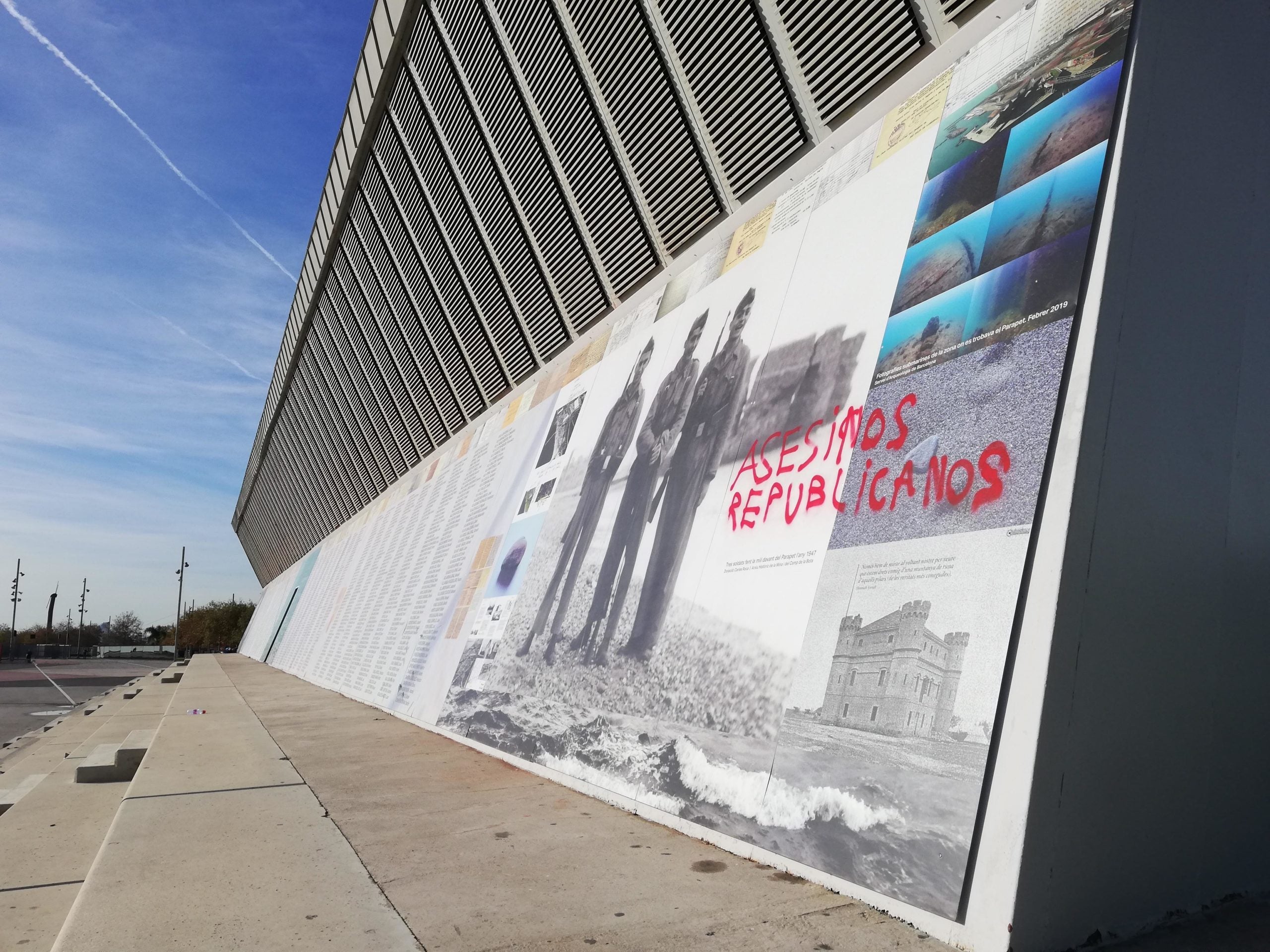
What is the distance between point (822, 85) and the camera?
5.55 m

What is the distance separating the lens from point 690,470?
4988 mm

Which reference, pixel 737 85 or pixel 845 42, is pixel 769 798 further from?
pixel 737 85

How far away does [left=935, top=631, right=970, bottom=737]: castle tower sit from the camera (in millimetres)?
2684

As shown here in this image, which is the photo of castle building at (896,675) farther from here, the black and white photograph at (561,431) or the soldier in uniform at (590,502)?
the black and white photograph at (561,431)

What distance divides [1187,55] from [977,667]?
252cm

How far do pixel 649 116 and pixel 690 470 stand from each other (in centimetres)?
353

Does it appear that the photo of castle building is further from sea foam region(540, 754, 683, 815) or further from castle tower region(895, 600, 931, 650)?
sea foam region(540, 754, 683, 815)

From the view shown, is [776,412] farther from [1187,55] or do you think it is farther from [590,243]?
[590,243]

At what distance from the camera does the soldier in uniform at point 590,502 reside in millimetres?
5902

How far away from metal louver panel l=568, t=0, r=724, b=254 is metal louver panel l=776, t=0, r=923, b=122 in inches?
50.6

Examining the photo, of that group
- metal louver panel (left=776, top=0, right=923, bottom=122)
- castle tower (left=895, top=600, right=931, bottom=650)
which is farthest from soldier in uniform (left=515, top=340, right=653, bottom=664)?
castle tower (left=895, top=600, right=931, bottom=650)

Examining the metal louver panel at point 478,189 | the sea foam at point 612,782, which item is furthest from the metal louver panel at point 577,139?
the sea foam at point 612,782

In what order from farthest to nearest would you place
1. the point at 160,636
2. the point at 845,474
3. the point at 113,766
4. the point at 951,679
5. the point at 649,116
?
1. the point at 160,636
2. the point at 113,766
3. the point at 649,116
4. the point at 845,474
5. the point at 951,679

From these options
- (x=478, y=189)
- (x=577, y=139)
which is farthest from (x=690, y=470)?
(x=478, y=189)
